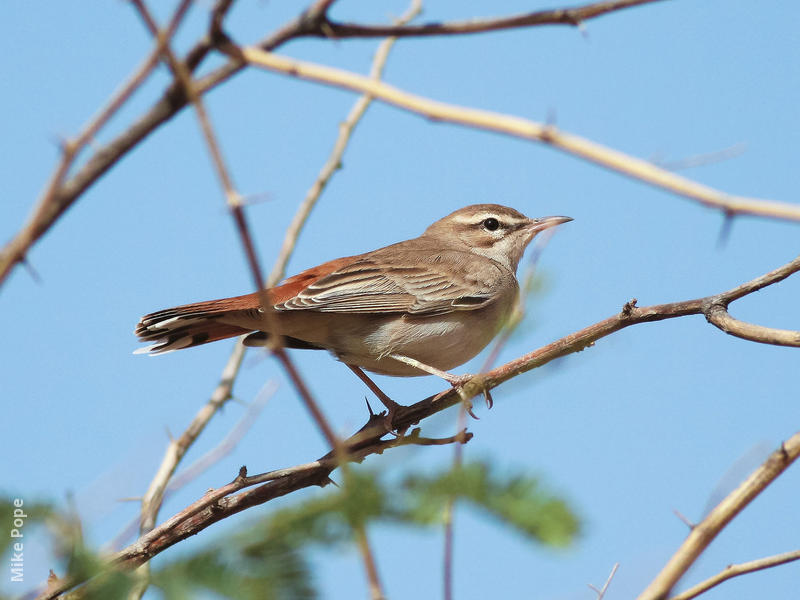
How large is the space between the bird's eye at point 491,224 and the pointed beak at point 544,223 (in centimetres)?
38

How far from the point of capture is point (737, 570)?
2.67 m

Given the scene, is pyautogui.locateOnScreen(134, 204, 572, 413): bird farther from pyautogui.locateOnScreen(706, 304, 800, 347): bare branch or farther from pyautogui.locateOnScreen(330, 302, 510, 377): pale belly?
pyautogui.locateOnScreen(706, 304, 800, 347): bare branch

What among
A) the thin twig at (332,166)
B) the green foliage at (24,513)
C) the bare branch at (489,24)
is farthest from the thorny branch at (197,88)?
the thin twig at (332,166)

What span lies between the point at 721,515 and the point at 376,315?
5220 millimetres

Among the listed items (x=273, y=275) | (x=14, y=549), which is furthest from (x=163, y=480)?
(x=14, y=549)

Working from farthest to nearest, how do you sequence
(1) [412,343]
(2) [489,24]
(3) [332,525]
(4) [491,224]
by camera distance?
(4) [491,224]
(1) [412,343]
(2) [489,24]
(3) [332,525]

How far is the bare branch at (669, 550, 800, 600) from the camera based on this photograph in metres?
2.43

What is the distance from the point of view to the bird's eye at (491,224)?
30.4 ft

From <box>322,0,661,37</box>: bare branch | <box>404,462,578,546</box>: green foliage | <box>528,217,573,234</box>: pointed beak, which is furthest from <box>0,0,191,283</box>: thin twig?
<box>528,217,573,234</box>: pointed beak

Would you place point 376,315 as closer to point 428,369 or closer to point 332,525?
point 428,369

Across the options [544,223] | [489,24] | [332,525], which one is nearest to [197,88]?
[489,24]

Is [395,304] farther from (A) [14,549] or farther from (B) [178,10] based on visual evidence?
(B) [178,10]

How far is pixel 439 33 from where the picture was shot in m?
2.15

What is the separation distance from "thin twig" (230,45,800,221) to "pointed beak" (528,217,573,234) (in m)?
6.83
